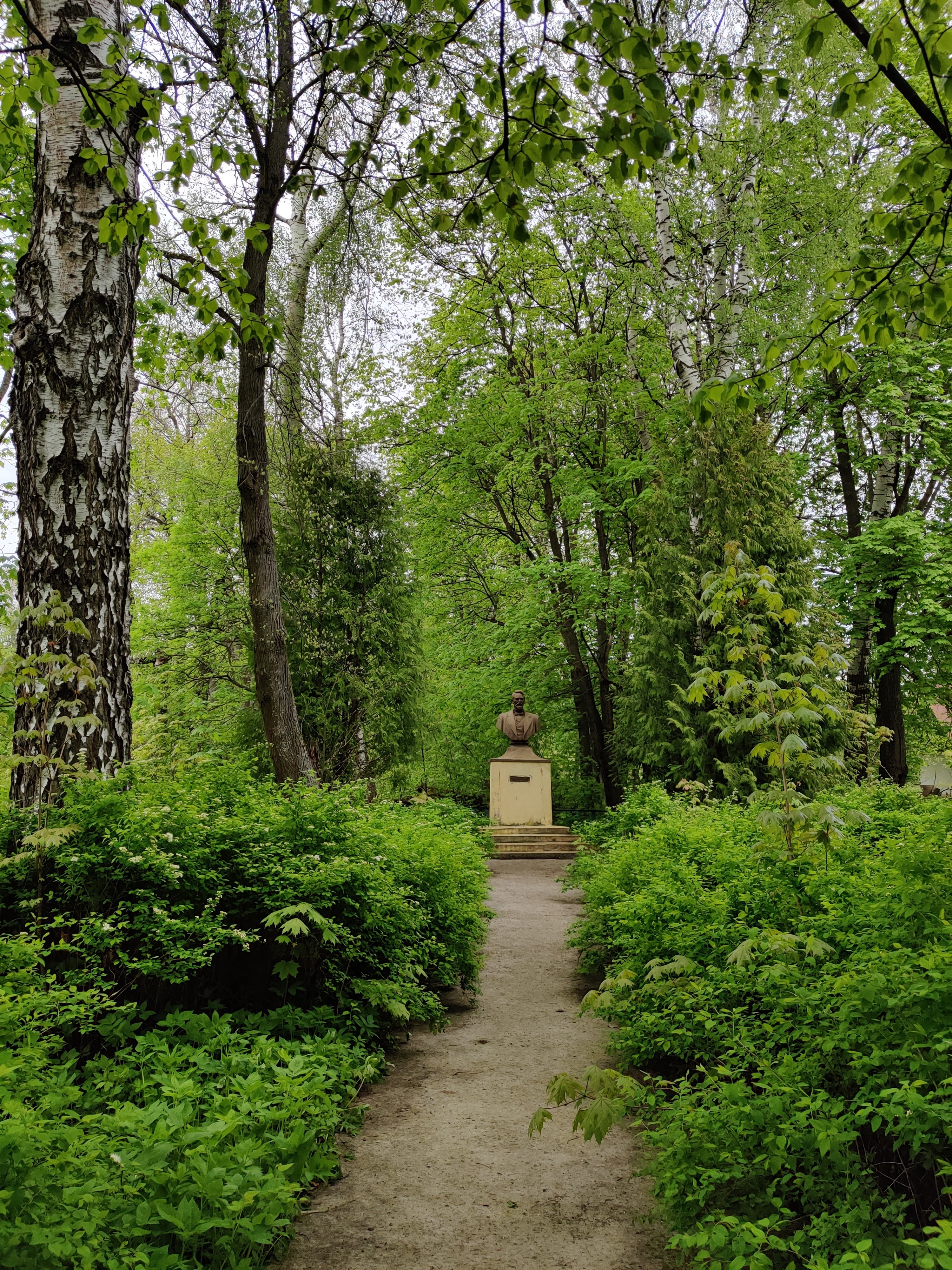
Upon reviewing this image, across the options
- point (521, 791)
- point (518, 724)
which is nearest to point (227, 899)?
point (521, 791)

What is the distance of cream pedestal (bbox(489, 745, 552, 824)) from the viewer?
Answer: 15008mm

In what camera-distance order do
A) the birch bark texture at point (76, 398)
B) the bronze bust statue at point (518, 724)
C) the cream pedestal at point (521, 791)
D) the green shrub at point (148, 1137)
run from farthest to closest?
the bronze bust statue at point (518, 724) → the cream pedestal at point (521, 791) → the birch bark texture at point (76, 398) → the green shrub at point (148, 1137)

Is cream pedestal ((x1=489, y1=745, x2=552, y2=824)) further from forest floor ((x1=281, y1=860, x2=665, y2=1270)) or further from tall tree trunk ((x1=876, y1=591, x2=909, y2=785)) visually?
forest floor ((x1=281, y1=860, x2=665, y2=1270))

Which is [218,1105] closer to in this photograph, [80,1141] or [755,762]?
[80,1141]

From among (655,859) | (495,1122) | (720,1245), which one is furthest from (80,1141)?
(655,859)

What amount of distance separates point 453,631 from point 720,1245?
54.8 feet

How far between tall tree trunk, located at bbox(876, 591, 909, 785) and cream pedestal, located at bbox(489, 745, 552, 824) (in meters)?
5.95

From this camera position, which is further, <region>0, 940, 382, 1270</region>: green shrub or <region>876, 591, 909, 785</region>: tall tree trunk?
<region>876, 591, 909, 785</region>: tall tree trunk

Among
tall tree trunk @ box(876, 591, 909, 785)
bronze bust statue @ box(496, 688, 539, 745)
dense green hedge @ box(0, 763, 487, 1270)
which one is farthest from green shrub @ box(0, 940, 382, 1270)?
tall tree trunk @ box(876, 591, 909, 785)

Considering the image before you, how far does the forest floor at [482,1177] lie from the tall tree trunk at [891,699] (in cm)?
1146

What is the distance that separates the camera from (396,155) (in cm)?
610

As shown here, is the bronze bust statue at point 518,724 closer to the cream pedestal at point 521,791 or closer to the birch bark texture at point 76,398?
the cream pedestal at point 521,791

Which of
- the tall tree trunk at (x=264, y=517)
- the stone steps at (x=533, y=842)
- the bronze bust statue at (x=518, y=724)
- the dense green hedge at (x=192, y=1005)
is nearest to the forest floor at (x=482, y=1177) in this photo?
the dense green hedge at (x=192, y=1005)

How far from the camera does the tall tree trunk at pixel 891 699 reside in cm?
1437
